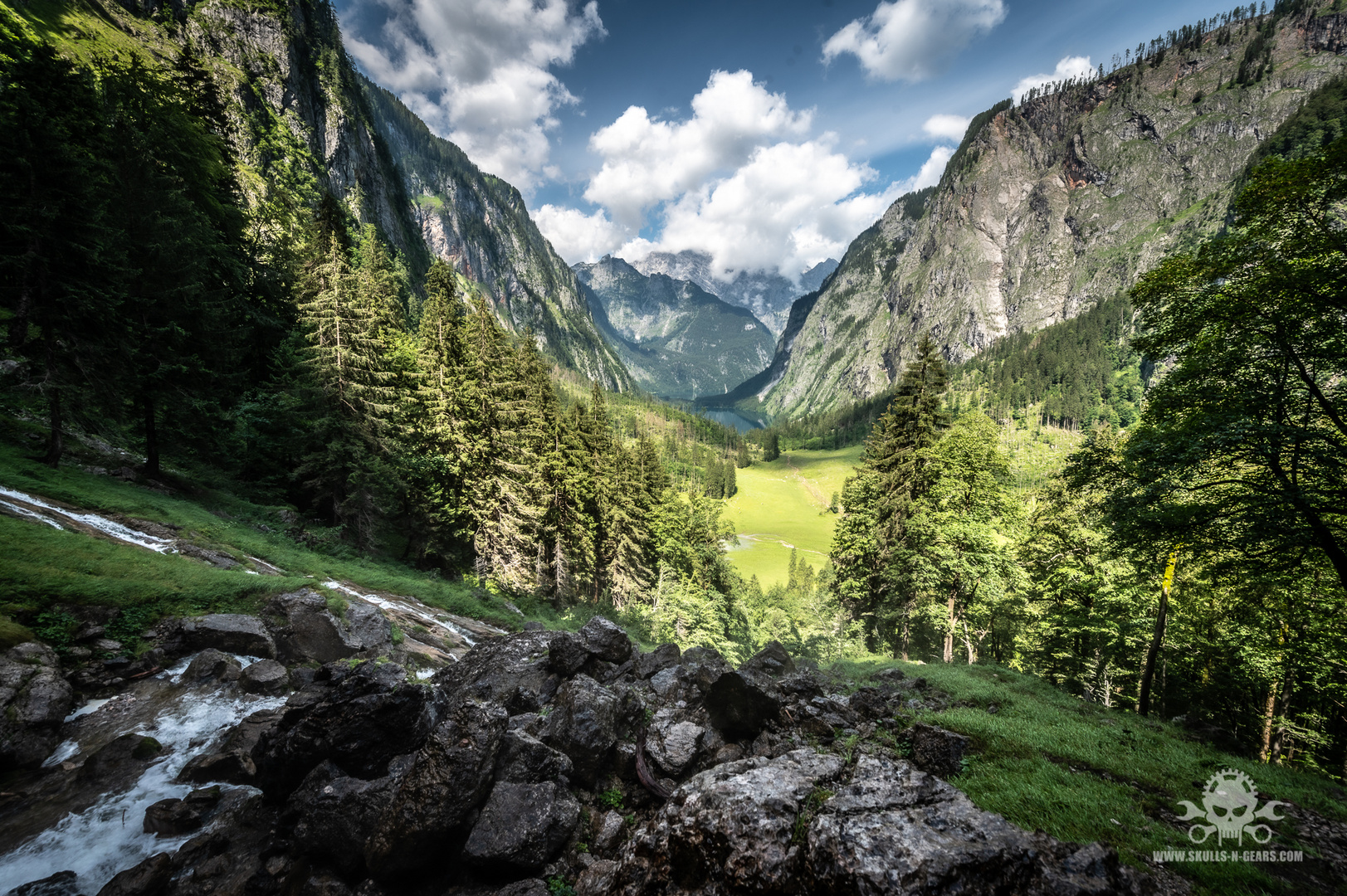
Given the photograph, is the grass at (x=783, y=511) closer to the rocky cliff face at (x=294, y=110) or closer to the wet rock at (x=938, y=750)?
the wet rock at (x=938, y=750)

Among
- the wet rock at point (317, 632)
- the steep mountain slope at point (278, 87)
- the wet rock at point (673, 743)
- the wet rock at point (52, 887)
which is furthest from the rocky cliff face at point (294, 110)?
the wet rock at point (52, 887)

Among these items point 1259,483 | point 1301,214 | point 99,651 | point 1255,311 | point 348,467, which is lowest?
point 99,651

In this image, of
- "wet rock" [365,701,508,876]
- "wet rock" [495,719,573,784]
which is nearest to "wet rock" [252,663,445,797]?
"wet rock" [365,701,508,876]

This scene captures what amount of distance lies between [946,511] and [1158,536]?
41.2ft

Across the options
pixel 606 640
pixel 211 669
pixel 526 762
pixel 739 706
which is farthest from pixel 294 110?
pixel 739 706

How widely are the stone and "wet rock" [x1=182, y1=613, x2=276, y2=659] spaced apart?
8.28 m

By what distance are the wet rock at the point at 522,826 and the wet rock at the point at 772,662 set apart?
10796 mm

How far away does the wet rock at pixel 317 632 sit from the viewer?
12547 millimetres

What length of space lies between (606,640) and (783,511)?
12335cm

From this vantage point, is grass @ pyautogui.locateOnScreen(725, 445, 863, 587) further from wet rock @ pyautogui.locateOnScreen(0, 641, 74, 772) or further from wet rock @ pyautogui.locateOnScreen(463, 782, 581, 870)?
wet rock @ pyautogui.locateOnScreen(0, 641, 74, 772)

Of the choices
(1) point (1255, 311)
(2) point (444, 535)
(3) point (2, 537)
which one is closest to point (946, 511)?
(1) point (1255, 311)

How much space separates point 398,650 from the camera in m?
14.4

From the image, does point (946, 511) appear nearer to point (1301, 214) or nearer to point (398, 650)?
point (1301, 214)

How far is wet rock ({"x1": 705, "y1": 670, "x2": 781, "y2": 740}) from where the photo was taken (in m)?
10.7
